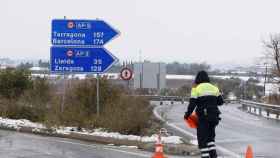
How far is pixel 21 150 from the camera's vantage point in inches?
571

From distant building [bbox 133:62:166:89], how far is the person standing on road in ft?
101

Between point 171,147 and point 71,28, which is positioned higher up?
point 71,28

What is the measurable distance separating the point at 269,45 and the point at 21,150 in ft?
198

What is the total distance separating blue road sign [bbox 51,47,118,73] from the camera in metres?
20.6

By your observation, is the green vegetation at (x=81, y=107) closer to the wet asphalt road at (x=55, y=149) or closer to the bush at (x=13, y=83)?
the bush at (x=13, y=83)

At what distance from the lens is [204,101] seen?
10.8 m

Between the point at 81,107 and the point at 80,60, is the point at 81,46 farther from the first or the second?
the point at 81,107

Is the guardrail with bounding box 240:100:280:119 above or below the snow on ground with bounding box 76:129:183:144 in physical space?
below

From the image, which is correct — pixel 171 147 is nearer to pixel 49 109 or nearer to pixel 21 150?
pixel 21 150

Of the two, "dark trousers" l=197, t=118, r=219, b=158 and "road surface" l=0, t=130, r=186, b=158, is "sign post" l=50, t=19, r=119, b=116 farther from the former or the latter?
"dark trousers" l=197, t=118, r=219, b=158

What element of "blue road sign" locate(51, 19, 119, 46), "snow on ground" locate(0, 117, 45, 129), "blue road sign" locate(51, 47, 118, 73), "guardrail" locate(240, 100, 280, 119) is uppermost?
"blue road sign" locate(51, 19, 119, 46)

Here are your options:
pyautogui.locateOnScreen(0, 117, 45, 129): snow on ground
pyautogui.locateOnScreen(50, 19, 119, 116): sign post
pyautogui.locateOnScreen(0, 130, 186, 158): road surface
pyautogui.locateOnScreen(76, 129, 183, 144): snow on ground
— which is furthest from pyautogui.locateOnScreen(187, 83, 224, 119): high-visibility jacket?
pyautogui.locateOnScreen(0, 117, 45, 129): snow on ground

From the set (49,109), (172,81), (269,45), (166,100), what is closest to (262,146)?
(49,109)

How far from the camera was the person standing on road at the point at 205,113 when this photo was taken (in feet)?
35.1
